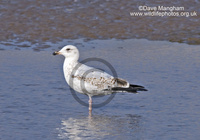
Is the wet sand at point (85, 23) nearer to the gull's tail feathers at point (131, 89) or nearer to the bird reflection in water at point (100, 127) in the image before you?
the gull's tail feathers at point (131, 89)

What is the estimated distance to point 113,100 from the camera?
31.5 ft

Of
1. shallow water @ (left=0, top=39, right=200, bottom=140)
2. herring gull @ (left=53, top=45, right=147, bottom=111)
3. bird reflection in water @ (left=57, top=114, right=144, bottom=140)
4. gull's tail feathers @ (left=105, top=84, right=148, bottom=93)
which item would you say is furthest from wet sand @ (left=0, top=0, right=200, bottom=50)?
bird reflection in water @ (left=57, top=114, right=144, bottom=140)

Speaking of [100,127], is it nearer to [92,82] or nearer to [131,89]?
[131,89]

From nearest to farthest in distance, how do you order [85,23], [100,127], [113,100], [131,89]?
[100,127]
[131,89]
[113,100]
[85,23]

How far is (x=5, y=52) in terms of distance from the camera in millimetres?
13297

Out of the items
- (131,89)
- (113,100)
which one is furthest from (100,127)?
(113,100)

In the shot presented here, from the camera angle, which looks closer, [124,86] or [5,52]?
[124,86]

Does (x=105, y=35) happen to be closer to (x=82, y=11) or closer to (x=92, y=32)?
(x=92, y=32)

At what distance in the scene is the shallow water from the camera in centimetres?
776

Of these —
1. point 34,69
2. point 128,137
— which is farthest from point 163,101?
point 34,69

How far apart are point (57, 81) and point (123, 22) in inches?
243

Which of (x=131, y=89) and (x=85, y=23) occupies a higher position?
(x=85, y=23)

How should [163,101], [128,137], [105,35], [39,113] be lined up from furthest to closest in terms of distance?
[105,35], [163,101], [39,113], [128,137]

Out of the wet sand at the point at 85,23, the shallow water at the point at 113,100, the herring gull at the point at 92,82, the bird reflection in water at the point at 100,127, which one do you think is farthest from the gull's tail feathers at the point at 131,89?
the wet sand at the point at 85,23
